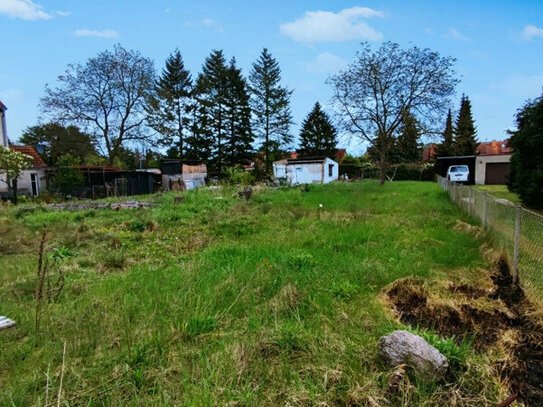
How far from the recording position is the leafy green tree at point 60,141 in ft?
102

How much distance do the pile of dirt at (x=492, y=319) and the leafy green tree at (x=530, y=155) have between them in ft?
25.7

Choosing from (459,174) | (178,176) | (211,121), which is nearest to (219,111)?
(211,121)

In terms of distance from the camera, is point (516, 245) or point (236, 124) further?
point (236, 124)

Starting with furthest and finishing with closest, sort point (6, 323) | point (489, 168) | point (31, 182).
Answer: point (489, 168), point (31, 182), point (6, 323)

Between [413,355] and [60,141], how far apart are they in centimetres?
3990

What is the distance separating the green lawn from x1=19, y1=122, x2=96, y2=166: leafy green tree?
29609mm

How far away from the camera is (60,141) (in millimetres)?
32969

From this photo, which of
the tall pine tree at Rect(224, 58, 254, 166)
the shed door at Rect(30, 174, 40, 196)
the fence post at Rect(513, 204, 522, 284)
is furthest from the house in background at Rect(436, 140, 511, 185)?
the shed door at Rect(30, 174, 40, 196)

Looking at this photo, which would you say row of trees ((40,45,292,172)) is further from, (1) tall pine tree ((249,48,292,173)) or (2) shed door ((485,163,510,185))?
(2) shed door ((485,163,510,185))

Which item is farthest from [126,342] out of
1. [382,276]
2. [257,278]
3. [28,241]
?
[28,241]

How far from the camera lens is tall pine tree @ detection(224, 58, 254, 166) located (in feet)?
120

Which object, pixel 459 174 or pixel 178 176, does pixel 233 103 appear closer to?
pixel 178 176

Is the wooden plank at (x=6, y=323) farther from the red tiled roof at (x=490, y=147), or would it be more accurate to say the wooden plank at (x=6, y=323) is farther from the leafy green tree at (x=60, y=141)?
the red tiled roof at (x=490, y=147)

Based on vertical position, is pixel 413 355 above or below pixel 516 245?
below
